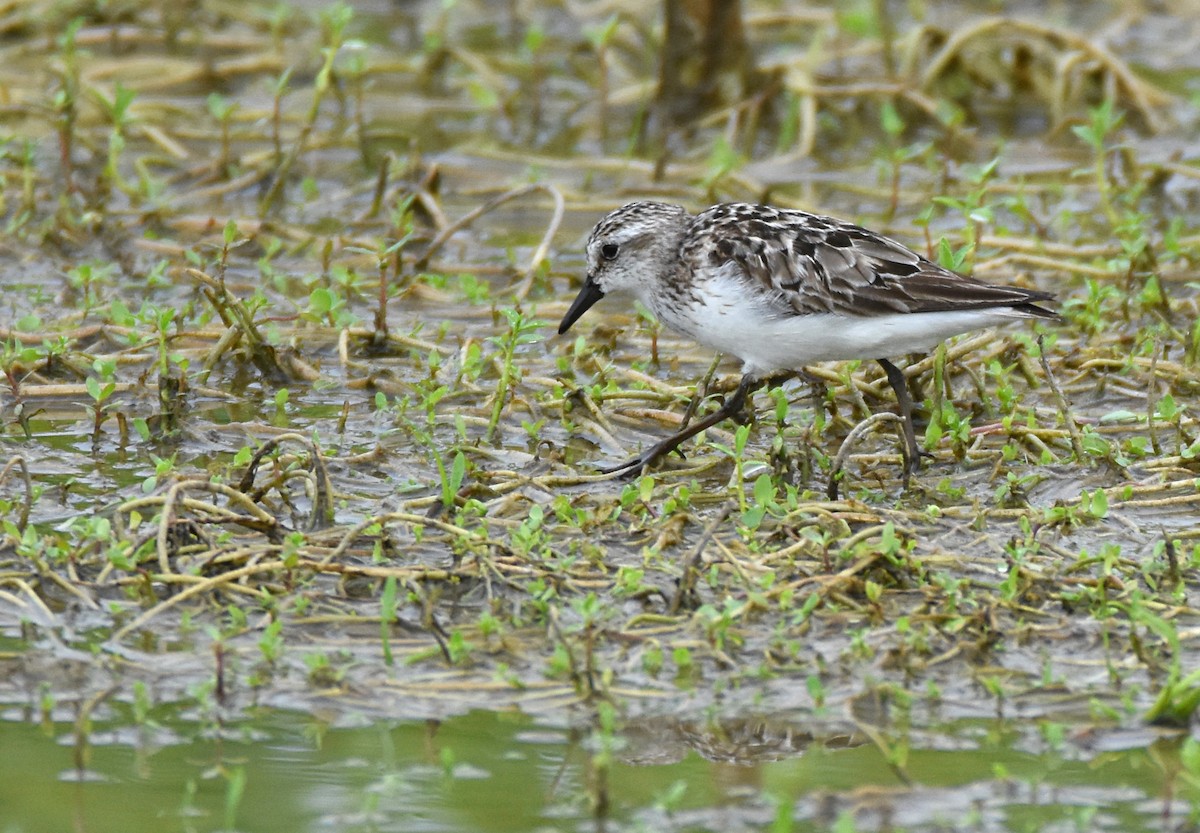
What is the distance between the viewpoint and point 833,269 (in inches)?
261

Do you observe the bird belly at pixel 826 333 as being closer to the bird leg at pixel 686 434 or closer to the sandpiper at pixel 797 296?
the sandpiper at pixel 797 296

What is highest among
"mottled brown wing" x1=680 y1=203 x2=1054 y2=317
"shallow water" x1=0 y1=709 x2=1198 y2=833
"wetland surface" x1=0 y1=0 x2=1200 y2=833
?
"mottled brown wing" x1=680 y1=203 x2=1054 y2=317

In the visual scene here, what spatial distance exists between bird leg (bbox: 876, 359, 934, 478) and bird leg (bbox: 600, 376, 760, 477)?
0.55 metres

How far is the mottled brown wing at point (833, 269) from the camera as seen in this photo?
21.1ft

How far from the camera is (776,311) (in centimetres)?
660

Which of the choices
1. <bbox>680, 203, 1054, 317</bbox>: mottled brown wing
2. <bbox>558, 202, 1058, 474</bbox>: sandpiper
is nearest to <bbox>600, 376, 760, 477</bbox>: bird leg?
<bbox>558, 202, 1058, 474</bbox>: sandpiper

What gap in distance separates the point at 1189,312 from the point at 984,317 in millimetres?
2585

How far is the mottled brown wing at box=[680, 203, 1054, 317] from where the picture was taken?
6.44m

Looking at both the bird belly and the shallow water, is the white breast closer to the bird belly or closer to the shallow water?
the bird belly

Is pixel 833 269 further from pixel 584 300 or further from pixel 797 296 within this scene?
pixel 584 300

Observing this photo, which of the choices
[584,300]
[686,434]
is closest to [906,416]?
[686,434]

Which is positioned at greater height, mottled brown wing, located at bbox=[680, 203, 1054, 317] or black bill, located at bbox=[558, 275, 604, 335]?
mottled brown wing, located at bbox=[680, 203, 1054, 317]

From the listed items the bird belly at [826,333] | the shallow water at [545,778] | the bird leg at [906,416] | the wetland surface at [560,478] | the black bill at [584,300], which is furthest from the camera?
the black bill at [584,300]

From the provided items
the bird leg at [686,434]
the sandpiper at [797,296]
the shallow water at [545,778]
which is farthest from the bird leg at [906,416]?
the shallow water at [545,778]
